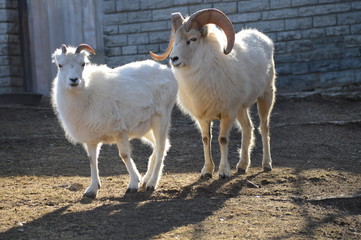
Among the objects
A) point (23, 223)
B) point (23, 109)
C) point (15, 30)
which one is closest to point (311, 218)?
point (23, 223)

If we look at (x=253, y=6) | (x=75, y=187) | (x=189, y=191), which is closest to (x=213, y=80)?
(x=189, y=191)

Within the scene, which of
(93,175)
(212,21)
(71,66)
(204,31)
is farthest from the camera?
(212,21)

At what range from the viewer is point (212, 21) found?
8094 millimetres

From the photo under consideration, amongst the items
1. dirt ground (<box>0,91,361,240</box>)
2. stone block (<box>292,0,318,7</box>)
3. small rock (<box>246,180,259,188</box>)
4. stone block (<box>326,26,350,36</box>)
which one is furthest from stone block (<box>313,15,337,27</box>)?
small rock (<box>246,180,259,188</box>)

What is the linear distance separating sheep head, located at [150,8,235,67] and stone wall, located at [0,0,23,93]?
323 inches

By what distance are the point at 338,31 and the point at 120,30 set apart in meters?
5.21

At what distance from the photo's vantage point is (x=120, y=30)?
14969mm

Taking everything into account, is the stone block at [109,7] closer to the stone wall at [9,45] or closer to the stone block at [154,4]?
the stone block at [154,4]

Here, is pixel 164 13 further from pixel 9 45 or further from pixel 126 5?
pixel 9 45

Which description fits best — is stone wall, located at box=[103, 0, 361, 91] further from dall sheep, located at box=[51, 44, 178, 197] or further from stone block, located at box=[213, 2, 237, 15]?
dall sheep, located at box=[51, 44, 178, 197]

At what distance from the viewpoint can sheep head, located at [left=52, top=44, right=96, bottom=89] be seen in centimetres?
629

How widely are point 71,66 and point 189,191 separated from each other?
192 cm

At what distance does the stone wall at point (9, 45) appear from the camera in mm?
15008

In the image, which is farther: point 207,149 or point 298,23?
point 298,23
